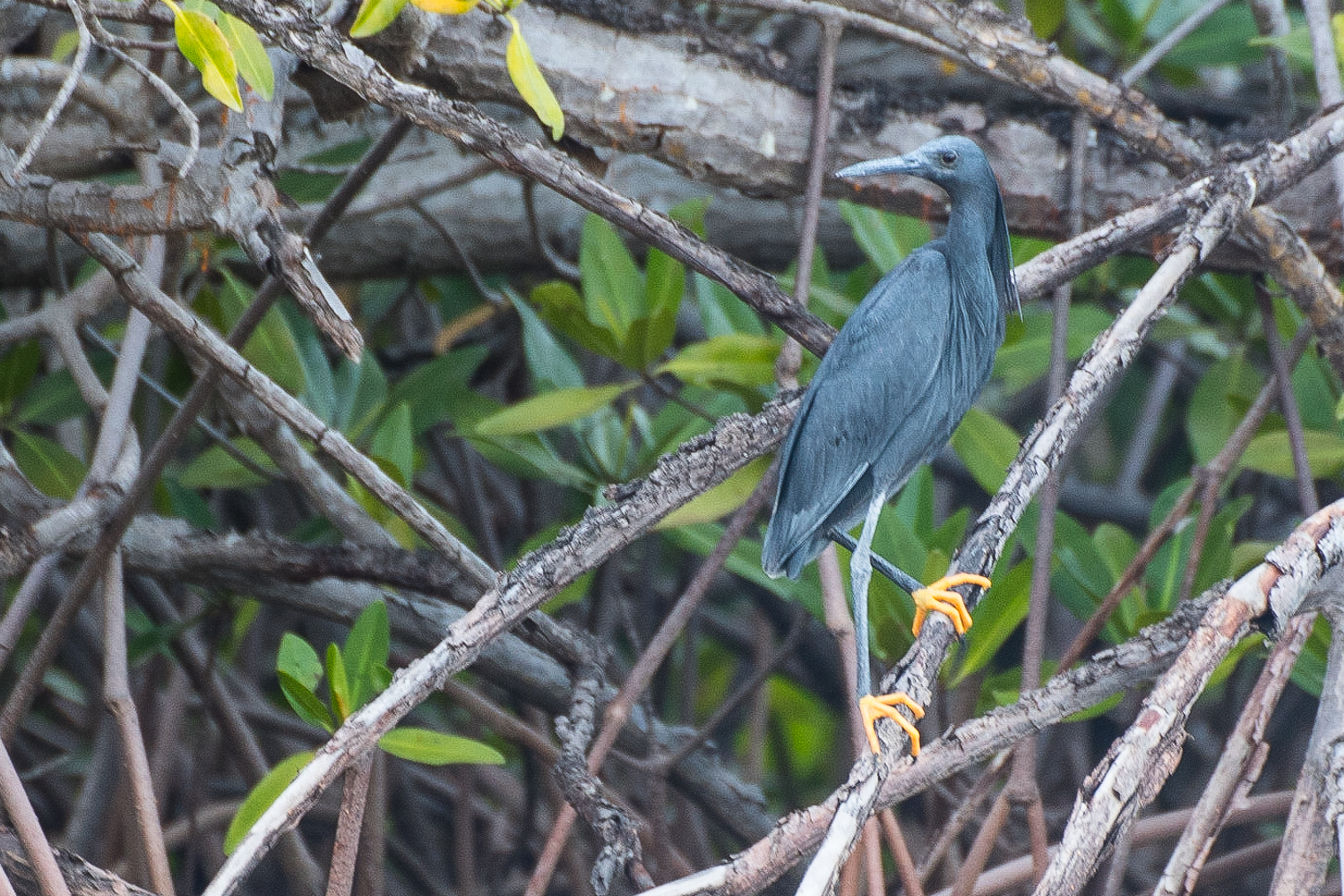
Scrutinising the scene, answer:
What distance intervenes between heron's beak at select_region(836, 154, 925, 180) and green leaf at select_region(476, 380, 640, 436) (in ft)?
2.13

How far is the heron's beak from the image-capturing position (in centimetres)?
184

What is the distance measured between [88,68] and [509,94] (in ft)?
4.18

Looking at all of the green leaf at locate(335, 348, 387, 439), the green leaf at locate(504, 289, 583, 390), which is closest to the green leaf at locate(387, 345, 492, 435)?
the green leaf at locate(335, 348, 387, 439)

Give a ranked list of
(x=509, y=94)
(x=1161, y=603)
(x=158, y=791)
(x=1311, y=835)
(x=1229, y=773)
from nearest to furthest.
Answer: (x=1311, y=835)
(x=1229, y=773)
(x=509, y=94)
(x=1161, y=603)
(x=158, y=791)

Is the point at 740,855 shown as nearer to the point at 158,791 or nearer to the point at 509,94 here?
the point at 509,94

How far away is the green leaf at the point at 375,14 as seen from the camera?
145 centimetres

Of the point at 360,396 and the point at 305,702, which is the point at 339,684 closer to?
the point at 305,702

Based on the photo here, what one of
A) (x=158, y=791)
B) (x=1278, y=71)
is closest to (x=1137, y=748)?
(x=1278, y=71)

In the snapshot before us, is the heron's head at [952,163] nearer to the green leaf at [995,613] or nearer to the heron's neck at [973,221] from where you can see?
the heron's neck at [973,221]

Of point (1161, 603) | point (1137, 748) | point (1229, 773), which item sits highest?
point (1161, 603)

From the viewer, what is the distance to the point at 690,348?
232 cm

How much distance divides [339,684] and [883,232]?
1.41 m

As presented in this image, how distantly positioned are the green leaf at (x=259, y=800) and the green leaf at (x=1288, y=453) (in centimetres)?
172

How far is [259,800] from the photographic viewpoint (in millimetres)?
1786
